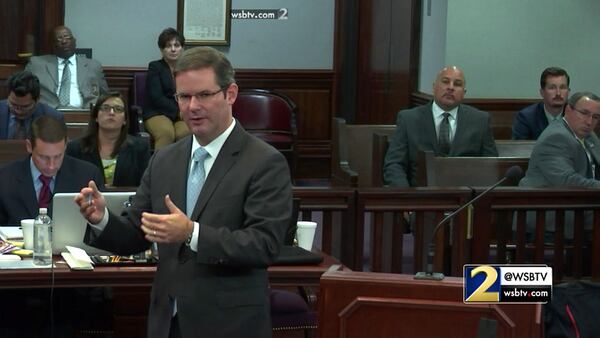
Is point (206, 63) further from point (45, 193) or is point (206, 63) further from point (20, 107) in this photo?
point (20, 107)

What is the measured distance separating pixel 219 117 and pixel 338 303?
700mm

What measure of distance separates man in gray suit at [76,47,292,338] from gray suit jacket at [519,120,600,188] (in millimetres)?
3419

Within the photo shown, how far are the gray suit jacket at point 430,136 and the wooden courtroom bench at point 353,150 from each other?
0.40 meters

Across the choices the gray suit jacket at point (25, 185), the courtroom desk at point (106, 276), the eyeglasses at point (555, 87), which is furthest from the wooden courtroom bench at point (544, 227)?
the eyeglasses at point (555, 87)

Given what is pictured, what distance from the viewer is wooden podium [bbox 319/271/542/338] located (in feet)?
8.23

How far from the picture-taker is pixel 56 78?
9961 millimetres

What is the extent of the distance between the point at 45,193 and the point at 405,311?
2.80 meters

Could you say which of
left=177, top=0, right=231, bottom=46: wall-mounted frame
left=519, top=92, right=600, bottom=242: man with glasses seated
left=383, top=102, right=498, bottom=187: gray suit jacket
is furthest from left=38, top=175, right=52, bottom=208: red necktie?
left=177, top=0, right=231, bottom=46: wall-mounted frame

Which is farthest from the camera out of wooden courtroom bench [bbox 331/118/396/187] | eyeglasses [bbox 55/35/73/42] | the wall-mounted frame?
the wall-mounted frame

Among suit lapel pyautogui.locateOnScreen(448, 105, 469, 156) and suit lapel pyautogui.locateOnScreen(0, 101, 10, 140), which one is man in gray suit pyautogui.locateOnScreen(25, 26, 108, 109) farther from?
suit lapel pyautogui.locateOnScreen(448, 105, 469, 156)

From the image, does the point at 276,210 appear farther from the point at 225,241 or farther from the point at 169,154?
the point at 169,154

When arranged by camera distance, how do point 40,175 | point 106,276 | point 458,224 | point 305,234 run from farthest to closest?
point 458,224
point 40,175
point 305,234
point 106,276

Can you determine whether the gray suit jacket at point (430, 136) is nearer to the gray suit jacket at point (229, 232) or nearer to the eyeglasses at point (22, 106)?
→ the eyeglasses at point (22, 106)

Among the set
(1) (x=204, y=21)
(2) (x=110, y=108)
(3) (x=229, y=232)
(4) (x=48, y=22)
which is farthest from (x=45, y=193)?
(1) (x=204, y=21)
